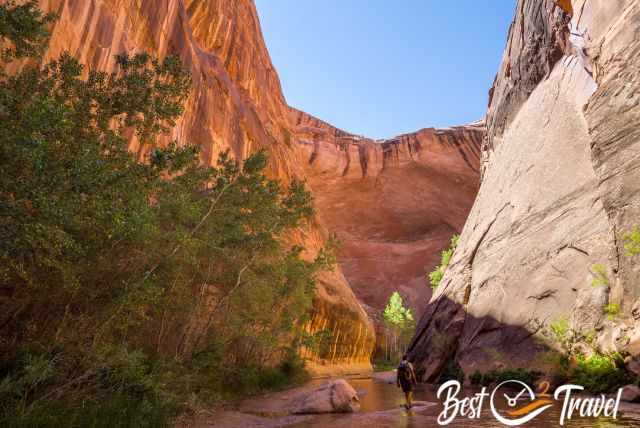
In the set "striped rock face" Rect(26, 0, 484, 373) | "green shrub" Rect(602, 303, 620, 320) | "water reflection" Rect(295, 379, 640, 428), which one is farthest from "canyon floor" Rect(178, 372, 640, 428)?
"striped rock face" Rect(26, 0, 484, 373)

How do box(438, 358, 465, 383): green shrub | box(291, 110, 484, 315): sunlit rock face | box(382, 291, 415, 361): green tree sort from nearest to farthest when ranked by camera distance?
box(438, 358, 465, 383): green shrub → box(382, 291, 415, 361): green tree → box(291, 110, 484, 315): sunlit rock face

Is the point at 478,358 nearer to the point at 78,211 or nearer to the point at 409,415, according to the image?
the point at 409,415

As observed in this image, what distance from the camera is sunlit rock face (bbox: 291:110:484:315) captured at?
217 feet

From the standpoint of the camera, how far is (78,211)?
6059 millimetres

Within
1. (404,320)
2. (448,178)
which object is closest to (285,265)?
(404,320)

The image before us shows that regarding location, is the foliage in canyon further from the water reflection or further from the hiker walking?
the hiker walking

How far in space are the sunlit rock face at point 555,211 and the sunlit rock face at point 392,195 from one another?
3544 centimetres

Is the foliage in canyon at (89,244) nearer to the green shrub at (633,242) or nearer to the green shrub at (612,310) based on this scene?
the green shrub at (633,242)

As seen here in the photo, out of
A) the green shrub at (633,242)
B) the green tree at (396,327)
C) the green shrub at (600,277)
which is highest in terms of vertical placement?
the green shrub at (633,242)

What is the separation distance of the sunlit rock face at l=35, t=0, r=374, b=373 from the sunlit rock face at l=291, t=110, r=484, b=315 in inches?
787

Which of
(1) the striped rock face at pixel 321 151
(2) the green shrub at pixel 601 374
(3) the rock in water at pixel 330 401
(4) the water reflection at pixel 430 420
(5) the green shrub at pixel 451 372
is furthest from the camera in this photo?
(5) the green shrub at pixel 451 372

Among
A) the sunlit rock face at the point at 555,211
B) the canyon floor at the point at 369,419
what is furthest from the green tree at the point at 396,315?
the canyon floor at the point at 369,419

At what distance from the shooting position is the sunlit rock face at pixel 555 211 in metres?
16.7

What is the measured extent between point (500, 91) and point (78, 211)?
1483 inches
